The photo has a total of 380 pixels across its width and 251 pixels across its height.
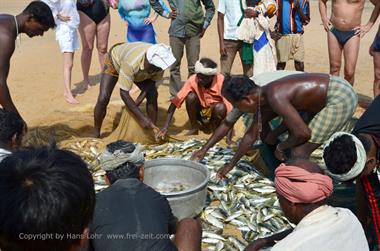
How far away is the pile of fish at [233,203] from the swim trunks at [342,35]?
9.34 ft

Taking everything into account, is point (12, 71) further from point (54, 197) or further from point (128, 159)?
point (54, 197)

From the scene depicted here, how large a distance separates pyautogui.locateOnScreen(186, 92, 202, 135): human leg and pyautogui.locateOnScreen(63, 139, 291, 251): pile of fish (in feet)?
2.85

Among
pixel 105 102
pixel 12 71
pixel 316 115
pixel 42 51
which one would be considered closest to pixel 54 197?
pixel 316 115

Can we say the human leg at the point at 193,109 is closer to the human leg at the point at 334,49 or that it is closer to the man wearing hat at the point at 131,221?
the human leg at the point at 334,49

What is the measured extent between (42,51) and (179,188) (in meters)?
9.96

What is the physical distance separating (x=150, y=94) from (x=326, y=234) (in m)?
4.79

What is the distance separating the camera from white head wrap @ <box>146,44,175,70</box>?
20.2 ft

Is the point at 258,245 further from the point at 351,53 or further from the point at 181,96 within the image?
the point at 351,53

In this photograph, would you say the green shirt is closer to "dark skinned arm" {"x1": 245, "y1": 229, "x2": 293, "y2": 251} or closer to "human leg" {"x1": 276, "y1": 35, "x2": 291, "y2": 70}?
"human leg" {"x1": 276, "y1": 35, "x2": 291, "y2": 70}

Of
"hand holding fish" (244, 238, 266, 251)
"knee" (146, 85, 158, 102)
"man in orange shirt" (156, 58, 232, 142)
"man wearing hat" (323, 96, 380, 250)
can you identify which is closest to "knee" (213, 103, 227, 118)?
"man in orange shirt" (156, 58, 232, 142)

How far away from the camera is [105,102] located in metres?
7.04

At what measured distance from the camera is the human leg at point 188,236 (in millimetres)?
3486

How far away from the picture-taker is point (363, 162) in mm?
3410

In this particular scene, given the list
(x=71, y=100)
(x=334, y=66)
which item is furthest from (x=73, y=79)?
(x=334, y=66)
